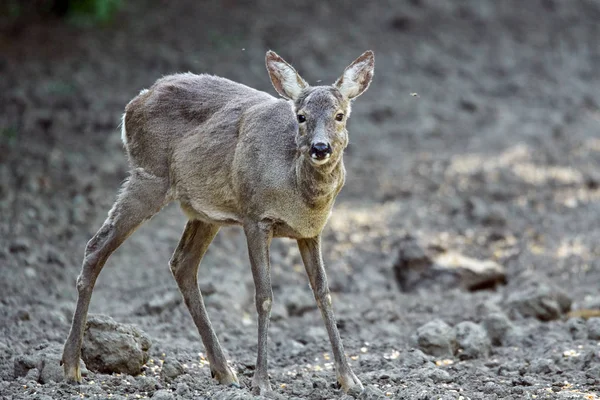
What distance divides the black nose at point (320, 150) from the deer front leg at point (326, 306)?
34.0 inches

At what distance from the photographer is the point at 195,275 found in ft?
26.0

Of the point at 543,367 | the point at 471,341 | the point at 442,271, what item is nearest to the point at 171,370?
the point at 471,341

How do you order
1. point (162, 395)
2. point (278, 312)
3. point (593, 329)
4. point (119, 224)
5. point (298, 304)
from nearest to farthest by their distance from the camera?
point (162, 395), point (119, 224), point (593, 329), point (278, 312), point (298, 304)

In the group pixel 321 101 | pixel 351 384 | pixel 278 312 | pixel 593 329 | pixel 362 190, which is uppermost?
pixel 362 190

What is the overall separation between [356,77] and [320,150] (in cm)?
85

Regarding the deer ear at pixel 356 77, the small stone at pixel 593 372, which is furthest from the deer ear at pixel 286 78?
the small stone at pixel 593 372

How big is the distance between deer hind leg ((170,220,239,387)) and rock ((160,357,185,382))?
0.26 m

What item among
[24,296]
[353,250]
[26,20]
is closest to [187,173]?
[24,296]

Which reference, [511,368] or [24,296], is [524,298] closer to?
[511,368]

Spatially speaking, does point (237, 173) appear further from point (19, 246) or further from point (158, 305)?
point (19, 246)

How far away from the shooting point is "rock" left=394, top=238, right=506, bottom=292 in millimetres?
10883

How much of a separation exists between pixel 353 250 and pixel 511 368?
427 cm

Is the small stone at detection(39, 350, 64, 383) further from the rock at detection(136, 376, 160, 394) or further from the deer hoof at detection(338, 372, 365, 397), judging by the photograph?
the deer hoof at detection(338, 372, 365, 397)

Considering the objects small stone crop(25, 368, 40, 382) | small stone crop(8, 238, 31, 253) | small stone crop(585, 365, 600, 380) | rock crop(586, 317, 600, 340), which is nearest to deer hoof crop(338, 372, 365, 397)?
small stone crop(585, 365, 600, 380)
